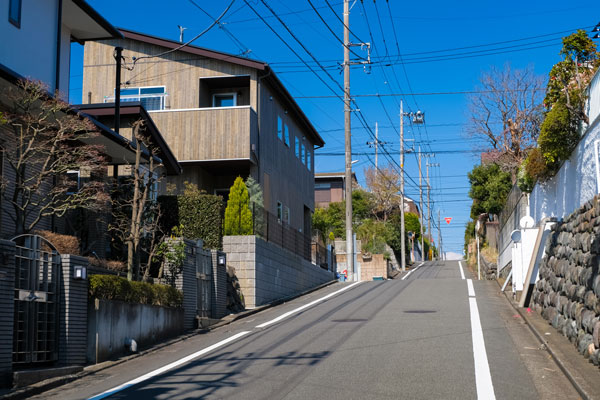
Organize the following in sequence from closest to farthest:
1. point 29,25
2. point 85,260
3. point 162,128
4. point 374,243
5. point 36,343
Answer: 1. point 36,343
2. point 85,260
3. point 29,25
4. point 162,128
5. point 374,243

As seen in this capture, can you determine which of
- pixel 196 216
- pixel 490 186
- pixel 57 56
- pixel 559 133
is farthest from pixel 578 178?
pixel 490 186

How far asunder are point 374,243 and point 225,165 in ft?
80.2

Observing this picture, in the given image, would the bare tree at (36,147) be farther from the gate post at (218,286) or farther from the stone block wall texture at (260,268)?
the stone block wall texture at (260,268)

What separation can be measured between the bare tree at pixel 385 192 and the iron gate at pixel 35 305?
51.9 meters

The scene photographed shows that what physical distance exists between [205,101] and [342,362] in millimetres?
17364

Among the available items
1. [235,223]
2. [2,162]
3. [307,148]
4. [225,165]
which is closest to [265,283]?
[235,223]

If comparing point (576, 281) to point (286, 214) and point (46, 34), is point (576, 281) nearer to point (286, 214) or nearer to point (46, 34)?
point (46, 34)

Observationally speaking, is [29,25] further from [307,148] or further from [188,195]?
[307,148]

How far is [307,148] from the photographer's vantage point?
1391 inches

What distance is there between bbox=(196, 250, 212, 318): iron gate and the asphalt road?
0.86 metres

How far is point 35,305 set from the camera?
9.97 meters

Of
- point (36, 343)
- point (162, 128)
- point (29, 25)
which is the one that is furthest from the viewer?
point (162, 128)

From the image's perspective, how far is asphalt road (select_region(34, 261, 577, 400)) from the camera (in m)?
8.55

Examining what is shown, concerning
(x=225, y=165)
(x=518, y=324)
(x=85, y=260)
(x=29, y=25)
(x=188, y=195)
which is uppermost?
(x=29, y=25)
